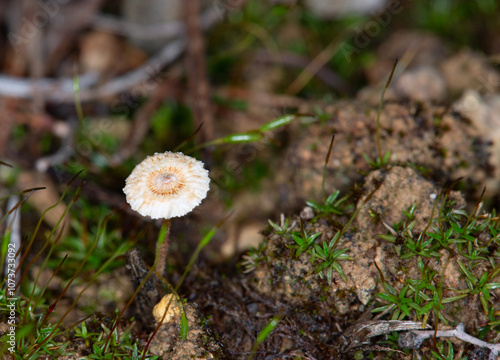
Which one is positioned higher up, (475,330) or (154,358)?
(475,330)

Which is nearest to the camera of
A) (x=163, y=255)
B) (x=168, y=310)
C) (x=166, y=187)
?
(x=166, y=187)

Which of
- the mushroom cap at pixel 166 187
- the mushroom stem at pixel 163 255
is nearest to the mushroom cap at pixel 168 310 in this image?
the mushroom stem at pixel 163 255

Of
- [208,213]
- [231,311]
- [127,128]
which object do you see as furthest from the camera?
[127,128]

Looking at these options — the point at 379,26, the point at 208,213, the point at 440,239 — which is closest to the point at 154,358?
the point at 208,213

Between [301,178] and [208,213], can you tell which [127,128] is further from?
[301,178]

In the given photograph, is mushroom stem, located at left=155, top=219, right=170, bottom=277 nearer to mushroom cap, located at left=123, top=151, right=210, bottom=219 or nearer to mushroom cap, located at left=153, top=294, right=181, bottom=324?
mushroom cap, located at left=153, top=294, right=181, bottom=324

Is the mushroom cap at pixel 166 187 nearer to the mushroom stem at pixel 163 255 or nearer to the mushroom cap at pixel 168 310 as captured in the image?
the mushroom stem at pixel 163 255

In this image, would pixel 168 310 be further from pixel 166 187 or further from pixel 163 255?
pixel 166 187

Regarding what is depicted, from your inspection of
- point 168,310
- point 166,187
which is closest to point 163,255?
point 168,310

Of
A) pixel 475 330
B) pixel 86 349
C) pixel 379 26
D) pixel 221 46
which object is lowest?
pixel 86 349
